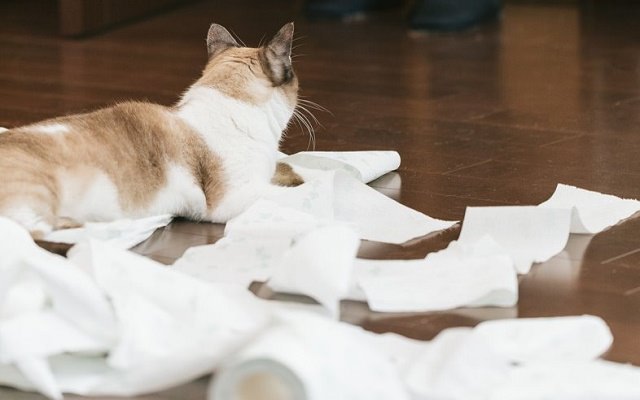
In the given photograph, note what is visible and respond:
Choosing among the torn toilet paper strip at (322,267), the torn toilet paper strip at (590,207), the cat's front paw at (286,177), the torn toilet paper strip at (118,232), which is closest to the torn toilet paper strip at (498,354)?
the torn toilet paper strip at (322,267)

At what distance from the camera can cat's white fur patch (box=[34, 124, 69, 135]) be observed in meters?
1.97

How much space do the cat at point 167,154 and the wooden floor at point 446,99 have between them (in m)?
0.08

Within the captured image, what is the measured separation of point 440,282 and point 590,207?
482 mm

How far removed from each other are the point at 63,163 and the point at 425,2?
90.8 inches

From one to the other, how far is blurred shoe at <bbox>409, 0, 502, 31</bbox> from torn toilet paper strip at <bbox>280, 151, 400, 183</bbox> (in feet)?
5.31

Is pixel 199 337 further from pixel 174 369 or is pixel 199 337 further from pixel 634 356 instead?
pixel 634 356

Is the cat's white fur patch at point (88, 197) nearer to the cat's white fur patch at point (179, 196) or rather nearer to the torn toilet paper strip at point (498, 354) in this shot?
the cat's white fur patch at point (179, 196)

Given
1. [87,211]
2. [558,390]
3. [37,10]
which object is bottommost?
[37,10]

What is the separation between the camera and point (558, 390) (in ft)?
4.36

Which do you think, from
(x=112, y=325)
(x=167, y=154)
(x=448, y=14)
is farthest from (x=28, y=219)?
(x=448, y=14)

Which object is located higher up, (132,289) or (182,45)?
(132,289)

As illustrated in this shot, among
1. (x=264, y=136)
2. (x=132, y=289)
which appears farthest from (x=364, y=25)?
(x=132, y=289)

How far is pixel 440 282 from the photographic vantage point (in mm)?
1691

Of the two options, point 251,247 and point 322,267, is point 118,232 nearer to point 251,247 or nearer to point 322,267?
point 251,247
